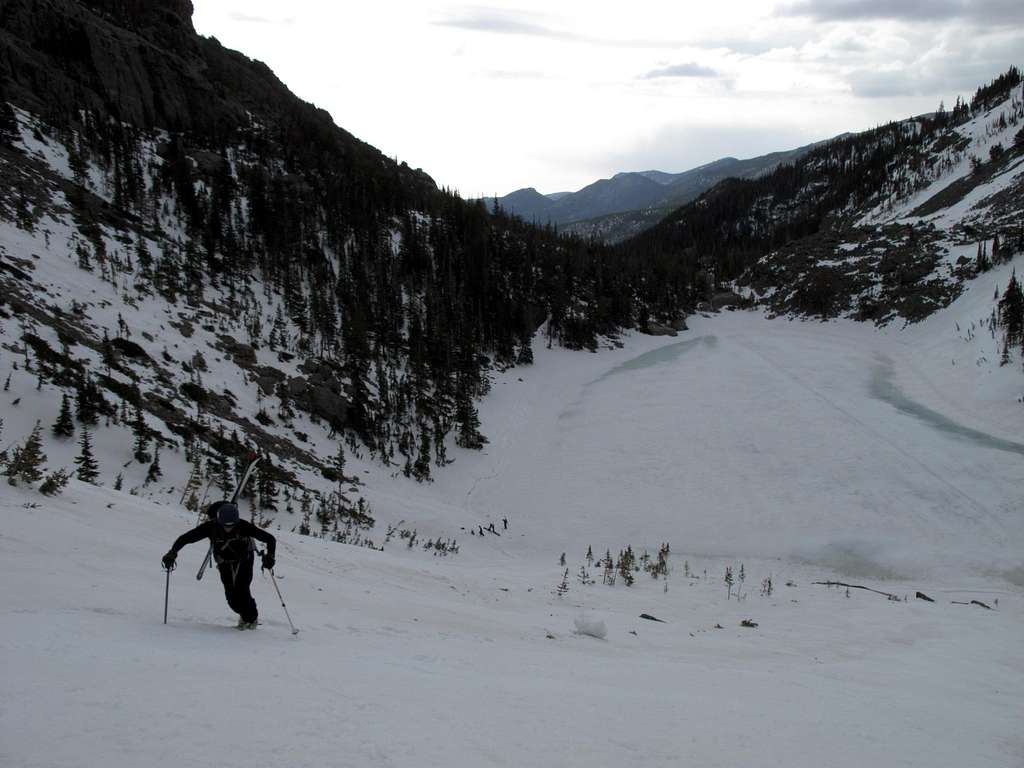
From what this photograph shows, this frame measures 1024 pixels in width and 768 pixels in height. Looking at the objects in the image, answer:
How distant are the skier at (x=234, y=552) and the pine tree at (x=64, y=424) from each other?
780 centimetres

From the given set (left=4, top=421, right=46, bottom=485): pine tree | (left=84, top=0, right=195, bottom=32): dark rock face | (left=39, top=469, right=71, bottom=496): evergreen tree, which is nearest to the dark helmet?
(left=39, top=469, right=71, bottom=496): evergreen tree

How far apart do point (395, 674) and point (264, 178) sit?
122 ft

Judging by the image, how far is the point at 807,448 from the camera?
762 inches

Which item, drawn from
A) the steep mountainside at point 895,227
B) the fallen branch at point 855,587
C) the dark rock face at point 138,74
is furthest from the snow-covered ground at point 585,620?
the dark rock face at point 138,74

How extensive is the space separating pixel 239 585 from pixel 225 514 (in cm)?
66

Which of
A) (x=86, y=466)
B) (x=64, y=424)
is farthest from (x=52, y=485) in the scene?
(x=64, y=424)

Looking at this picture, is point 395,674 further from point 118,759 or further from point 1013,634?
point 1013,634

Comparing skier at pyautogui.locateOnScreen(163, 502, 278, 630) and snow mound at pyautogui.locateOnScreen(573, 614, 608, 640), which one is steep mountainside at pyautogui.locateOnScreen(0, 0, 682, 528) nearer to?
skier at pyautogui.locateOnScreen(163, 502, 278, 630)

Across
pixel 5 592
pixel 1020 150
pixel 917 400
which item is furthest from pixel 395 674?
pixel 1020 150

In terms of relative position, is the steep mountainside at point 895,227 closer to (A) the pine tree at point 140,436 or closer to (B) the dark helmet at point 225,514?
(A) the pine tree at point 140,436

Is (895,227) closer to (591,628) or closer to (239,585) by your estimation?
(591,628)

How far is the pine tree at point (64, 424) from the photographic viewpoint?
1087 cm

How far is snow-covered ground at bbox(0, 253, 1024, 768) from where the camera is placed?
349cm

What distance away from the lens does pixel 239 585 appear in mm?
5219
